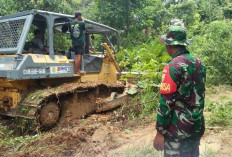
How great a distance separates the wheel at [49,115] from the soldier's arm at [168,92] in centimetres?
331

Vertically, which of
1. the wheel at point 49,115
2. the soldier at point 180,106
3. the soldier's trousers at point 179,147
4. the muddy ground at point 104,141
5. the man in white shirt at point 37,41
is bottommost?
the muddy ground at point 104,141

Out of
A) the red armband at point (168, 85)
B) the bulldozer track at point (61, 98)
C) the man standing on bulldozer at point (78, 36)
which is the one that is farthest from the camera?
the man standing on bulldozer at point (78, 36)

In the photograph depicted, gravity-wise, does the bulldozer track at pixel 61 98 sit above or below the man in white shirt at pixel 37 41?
below

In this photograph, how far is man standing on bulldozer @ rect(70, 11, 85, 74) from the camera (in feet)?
18.9

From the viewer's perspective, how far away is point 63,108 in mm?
5668

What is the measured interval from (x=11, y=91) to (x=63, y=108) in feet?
3.90

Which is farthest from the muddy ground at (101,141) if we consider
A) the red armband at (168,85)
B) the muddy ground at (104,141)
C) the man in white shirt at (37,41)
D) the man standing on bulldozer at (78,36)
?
the man in white shirt at (37,41)

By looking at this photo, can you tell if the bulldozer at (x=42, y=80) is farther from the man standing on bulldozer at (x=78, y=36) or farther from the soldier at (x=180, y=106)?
→ the soldier at (x=180, y=106)

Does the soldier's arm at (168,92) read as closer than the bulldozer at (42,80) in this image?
Yes

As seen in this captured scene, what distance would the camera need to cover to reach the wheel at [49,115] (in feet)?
16.3

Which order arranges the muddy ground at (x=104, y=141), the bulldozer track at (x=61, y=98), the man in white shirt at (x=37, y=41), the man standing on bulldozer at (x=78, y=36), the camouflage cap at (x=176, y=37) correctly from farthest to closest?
1. the man in white shirt at (x=37, y=41)
2. the man standing on bulldozer at (x=78, y=36)
3. the bulldozer track at (x=61, y=98)
4. the muddy ground at (x=104, y=141)
5. the camouflage cap at (x=176, y=37)

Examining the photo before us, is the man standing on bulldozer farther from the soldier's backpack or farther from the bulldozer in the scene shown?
the bulldozer

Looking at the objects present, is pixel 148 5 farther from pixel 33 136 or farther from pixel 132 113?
pixel 33 136

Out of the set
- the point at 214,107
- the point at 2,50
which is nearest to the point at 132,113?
the point at 214,107
